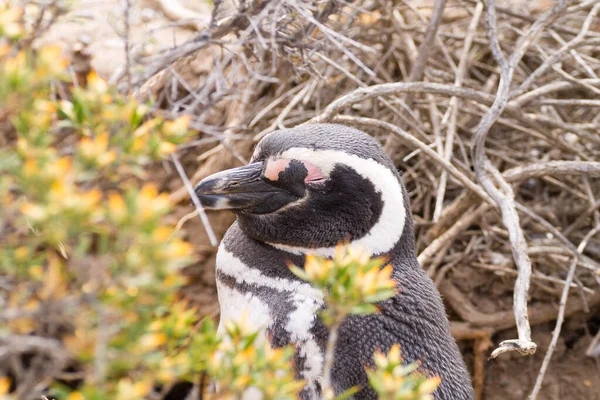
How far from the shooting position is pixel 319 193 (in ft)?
5.12

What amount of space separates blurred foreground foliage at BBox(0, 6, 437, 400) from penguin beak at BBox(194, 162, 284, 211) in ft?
2.24

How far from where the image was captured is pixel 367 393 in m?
1.48

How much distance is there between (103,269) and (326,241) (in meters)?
0.89

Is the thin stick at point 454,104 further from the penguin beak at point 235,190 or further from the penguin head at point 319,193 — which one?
the penguin beak at point 235,190

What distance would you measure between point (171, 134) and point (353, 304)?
0.91 ft

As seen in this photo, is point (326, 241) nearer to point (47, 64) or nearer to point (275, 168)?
point (275, 168)

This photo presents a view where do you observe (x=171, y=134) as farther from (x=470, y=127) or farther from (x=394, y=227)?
(x=470, y=127)

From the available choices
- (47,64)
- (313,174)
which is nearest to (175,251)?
(47,64)

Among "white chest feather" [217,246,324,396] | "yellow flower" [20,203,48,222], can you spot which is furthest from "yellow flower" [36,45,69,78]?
"white chest feather" [217,246,324,396]

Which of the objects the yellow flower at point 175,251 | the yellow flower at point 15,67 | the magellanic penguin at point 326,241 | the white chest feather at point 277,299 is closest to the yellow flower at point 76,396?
the yellow flower at point 175,251

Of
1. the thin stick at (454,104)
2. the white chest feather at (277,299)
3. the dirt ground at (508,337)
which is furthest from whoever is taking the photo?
the dirt ground at (508,337)

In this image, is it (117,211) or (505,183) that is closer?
(117,211)

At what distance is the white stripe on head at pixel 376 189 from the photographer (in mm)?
1538

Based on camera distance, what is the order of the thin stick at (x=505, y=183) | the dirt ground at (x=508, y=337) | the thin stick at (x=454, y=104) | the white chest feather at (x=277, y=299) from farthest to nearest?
the dirt ground at (x=508, y=337), the thin stick at (x=454, y=104), the thin stick at (x=505, y=183), the white chest feather at (x=277, y=299)
